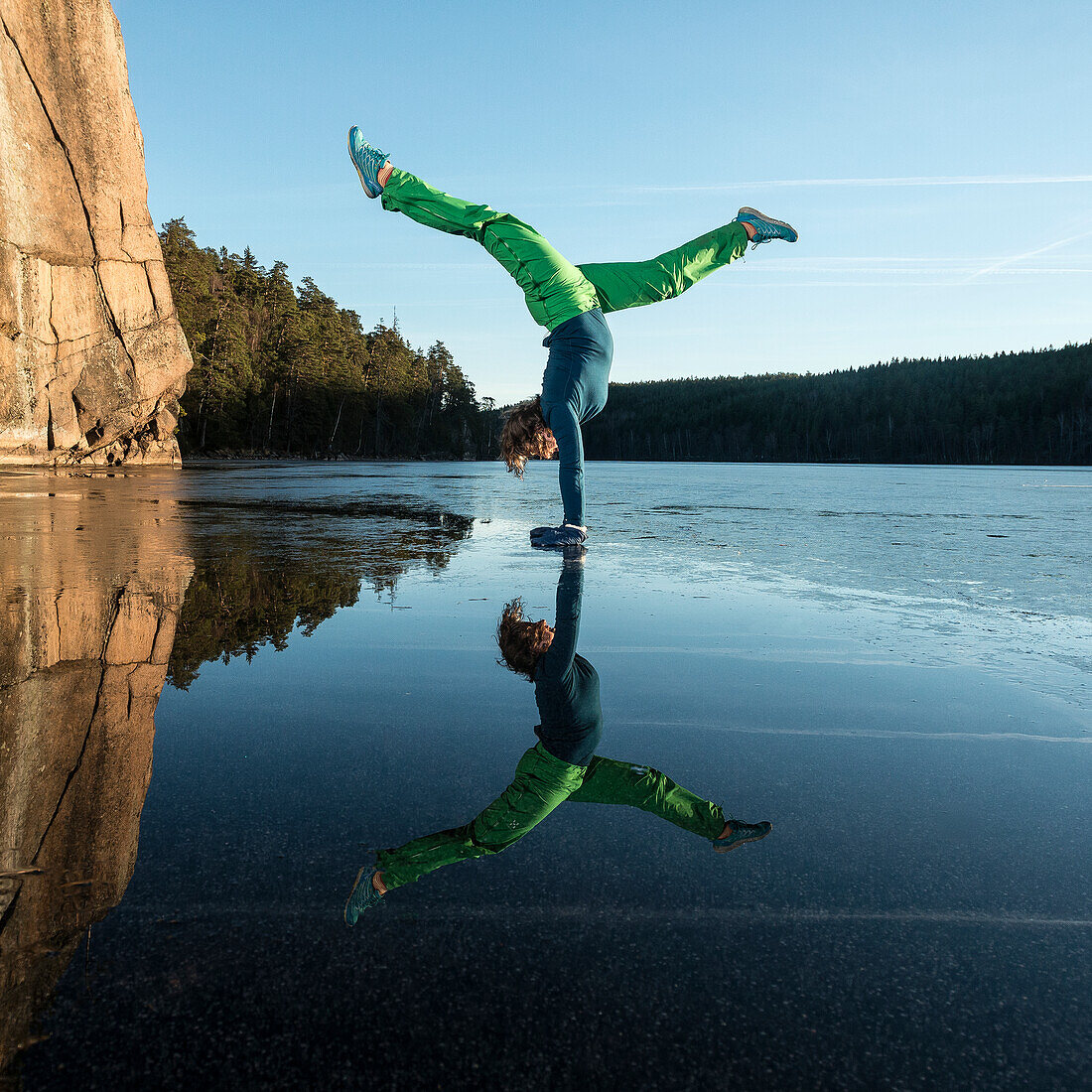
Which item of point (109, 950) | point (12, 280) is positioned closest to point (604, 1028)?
point (109, 950)

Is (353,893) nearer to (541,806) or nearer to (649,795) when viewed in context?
(541,806)

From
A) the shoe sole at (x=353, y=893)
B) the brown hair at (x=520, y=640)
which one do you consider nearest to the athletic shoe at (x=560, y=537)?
the brown hair at (x=520, y=640)

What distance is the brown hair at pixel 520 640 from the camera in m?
2.61

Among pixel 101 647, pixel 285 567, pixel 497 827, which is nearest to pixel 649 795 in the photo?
pixel 497 827

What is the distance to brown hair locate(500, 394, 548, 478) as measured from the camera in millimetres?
6125

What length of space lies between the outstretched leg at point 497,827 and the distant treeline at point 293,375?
43.5 m

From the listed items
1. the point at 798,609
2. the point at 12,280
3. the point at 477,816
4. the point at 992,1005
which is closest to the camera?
the point at 992,1005

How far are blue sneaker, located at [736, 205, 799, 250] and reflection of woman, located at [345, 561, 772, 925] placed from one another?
4.11 m

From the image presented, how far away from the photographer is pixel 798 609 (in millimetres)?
3633

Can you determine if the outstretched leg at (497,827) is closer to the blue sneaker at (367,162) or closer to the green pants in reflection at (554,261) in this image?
the green pants in reflection at (554,261)

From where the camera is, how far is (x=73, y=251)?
2250 cm

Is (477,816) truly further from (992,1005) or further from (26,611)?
(26,611)

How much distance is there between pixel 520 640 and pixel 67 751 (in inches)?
63.0

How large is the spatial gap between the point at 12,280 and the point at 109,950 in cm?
2407
